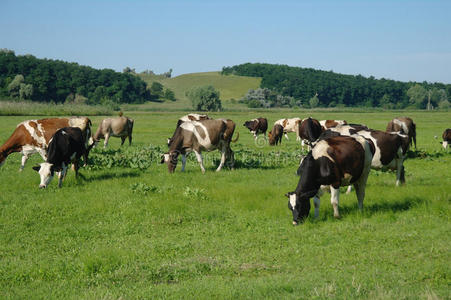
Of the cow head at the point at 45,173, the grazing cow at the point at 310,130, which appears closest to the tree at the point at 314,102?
the grazing cow at the point at 310,130

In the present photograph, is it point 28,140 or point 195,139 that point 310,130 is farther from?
point 28,140

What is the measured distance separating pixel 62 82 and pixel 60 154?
13039 centimetres

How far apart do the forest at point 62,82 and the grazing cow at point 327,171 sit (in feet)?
373

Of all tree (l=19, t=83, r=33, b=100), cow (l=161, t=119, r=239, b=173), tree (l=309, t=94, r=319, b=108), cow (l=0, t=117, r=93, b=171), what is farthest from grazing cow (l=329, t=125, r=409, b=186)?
tree (l=309, t=94, r=319, b=108)

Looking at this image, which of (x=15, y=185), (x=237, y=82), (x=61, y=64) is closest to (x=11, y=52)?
(x=61, y=64)

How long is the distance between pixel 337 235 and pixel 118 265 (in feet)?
15.5

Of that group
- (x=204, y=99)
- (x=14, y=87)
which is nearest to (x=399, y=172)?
(x=204, y=99)

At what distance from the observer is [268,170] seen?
754 inches

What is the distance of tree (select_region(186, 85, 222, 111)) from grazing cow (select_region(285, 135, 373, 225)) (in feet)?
321

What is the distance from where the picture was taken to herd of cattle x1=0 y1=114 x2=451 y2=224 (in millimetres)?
10344

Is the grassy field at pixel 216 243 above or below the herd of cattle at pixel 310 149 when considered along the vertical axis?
below

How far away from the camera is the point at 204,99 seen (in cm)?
10750

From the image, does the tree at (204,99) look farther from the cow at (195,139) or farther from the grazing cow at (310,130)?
the cow at (195,139)

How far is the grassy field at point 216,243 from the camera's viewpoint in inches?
262
